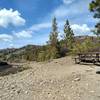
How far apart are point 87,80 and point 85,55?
11200mm

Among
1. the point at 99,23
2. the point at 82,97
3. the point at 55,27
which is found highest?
the point at 55,27

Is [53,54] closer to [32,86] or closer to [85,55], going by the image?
[85,55]

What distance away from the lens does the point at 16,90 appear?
40.1 ft

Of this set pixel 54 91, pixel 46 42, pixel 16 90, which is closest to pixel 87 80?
pixel 54 91

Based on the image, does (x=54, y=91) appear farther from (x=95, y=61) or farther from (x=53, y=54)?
(x=53, y=54)

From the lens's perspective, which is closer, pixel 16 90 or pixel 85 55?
pixel 16 90

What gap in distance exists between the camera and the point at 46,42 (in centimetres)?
5356

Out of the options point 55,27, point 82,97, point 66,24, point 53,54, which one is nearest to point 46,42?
point 55,27

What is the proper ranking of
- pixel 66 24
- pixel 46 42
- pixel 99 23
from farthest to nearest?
pixel 66 24 → pixel 46 42 → pixel 99 23

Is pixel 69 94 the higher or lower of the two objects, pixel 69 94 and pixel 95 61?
the lower

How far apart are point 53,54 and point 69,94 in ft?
111

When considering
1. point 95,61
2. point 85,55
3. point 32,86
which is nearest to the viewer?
point 32,86

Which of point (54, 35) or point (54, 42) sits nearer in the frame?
point (54, 42)

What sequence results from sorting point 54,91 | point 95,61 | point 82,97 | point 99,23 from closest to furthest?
1. point 82,97
2. point 54,91
3. point 99,23
4. point 95,61
